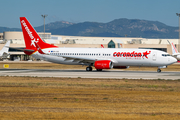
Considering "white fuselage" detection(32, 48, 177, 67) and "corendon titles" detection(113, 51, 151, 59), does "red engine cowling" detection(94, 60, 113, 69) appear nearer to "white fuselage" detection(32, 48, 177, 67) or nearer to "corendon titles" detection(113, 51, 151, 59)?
"white fuselage" detection(32, 48, 177, 67)

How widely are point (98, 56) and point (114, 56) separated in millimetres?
2950

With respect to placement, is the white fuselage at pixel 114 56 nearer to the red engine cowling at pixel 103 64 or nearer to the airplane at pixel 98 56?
the airplane at pixel 98 56

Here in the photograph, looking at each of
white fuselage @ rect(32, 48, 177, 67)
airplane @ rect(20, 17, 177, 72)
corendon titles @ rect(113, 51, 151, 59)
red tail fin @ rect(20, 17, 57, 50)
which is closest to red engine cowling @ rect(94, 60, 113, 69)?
airplane @ rect(20, 17, 177, 72)

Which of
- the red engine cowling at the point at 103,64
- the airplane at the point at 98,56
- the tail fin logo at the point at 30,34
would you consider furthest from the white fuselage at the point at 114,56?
the tail fin logo at the point at 30,34

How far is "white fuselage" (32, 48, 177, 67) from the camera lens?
5100cm

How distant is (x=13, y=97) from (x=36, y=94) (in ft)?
7.06

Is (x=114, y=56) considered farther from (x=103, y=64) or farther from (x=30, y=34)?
(x=30, y=34)

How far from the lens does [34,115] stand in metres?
15.7

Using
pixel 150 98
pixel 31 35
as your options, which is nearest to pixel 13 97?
pixel 150 98

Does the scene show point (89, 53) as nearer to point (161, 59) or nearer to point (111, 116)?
point (161, 59)

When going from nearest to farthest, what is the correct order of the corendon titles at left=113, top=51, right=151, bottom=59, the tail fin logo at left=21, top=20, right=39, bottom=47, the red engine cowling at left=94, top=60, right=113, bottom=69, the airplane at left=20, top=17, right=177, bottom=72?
1. the red engine cowling at left=94, top=60, right=113, bottom=69
2. the airplane at left=20, top=17, right=177, bottom=72
3. the corendon titles at left=113, top=51, right=151, bottom=59
4. the tail fin logo at left=21, top=20, right=39, bottom=47

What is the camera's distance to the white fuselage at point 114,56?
167 ft

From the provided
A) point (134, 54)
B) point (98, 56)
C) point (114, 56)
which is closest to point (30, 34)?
point (98, 56)

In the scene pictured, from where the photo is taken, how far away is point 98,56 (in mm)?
53688
